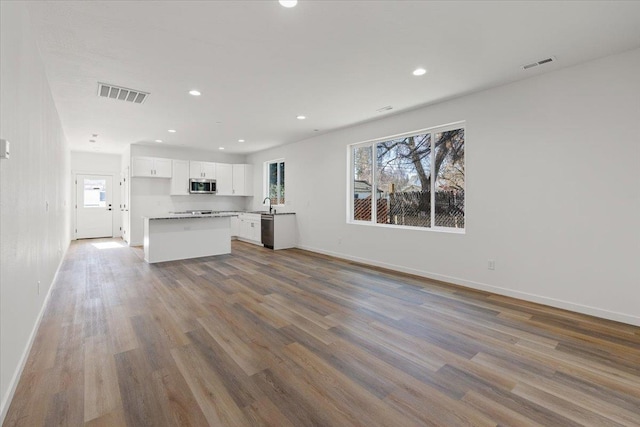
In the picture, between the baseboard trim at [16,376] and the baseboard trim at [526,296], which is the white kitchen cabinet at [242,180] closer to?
the baseboard trim at [526,296]

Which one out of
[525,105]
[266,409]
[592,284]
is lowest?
[266,409]

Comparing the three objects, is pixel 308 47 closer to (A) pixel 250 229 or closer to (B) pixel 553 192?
(B) pixel 553 192

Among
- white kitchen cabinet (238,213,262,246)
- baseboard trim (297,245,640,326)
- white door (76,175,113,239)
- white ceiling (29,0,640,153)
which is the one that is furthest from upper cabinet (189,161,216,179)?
baseboard trim (297,245,640,326)

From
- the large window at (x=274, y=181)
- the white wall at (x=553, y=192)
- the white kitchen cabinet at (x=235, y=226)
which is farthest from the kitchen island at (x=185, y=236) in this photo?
the white wall at (x=553, y=192)

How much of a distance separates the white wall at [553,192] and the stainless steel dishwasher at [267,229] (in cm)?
357

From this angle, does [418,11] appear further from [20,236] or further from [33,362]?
[33,362]

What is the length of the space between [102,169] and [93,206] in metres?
1.18

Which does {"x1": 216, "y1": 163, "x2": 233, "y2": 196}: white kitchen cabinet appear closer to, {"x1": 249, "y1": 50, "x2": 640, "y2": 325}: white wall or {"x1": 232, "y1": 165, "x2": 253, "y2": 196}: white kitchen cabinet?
{"x1": 232, "y1": 165, "x2": 253, "y2": 196}: white kitchen cabinet

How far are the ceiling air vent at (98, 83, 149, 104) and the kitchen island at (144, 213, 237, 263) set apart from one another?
7.13 feet

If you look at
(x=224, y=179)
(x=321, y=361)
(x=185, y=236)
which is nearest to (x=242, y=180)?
(x=224, y=179)

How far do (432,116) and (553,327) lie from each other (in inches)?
124

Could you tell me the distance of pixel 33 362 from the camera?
2.25 m

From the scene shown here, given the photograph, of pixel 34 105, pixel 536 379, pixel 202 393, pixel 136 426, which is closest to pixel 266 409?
pixel 202 393

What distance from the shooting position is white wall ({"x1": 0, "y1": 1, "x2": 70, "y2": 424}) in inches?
69.2
